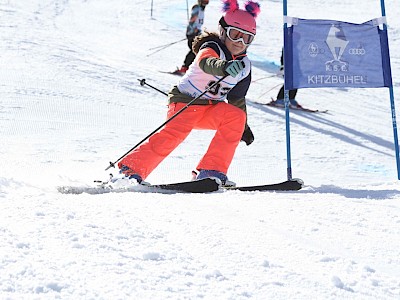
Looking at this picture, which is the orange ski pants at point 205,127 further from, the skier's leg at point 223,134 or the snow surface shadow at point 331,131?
the snow surface shadow at point 331,131

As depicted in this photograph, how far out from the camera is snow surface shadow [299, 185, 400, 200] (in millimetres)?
3613

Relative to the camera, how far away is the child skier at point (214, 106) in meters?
4.14

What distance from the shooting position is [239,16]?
427 cm

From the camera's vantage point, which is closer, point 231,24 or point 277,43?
point 231,24

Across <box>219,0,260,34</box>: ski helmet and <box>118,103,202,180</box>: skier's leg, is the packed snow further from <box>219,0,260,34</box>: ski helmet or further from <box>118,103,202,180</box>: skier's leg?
<box>219,0,260,34</box>: ski helmet

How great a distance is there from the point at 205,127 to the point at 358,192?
1121mm

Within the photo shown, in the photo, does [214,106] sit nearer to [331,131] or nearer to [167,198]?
[167,198]

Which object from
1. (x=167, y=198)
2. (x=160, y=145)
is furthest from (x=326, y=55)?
(x=167, y=198)

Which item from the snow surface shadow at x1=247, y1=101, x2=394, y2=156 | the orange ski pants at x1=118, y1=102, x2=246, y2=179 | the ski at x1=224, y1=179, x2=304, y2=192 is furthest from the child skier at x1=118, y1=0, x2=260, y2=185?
the snow surface shadow at x1=247, y1=101, x2=394, y2=156

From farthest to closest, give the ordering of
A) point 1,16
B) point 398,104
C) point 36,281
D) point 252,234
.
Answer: point 1,16 < point 398,104 < point 252,234 < point 36,281

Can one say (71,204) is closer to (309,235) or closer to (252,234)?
(252,234)

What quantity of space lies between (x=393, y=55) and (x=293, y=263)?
1233cm

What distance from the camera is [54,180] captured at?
13.7 feet

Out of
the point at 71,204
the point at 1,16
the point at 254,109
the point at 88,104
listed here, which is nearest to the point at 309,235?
the point at 71,204
